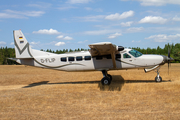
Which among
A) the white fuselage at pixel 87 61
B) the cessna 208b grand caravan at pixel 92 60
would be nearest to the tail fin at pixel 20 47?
the cessna 208b grand caravan at pixel 92 60

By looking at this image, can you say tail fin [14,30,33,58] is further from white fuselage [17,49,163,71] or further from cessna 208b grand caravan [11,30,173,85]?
white fuselage [17,49,163,71]

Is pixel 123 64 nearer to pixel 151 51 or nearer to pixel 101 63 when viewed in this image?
pixel 101 63

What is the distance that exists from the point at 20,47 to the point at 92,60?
7.35 m

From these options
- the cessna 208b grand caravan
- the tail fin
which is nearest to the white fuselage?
the cessna 208b grand caravan

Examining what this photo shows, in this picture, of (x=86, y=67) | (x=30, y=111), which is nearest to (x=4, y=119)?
(x=30, y=111)

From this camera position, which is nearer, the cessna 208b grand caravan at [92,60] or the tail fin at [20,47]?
the cessna 208b grand caravan at [92,60]

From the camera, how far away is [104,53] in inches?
556

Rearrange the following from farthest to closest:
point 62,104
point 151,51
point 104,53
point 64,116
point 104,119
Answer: point 151,51, point 104,53, point 62,104, point 64,116, point 104,119

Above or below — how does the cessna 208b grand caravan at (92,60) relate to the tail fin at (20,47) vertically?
below

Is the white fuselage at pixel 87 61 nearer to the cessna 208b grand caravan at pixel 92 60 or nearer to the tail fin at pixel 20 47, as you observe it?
the cessna 208b grand caravan at pixel 92 60

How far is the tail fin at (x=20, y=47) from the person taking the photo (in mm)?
15820

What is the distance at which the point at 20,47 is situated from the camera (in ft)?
52.1

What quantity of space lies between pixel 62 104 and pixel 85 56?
275 inches

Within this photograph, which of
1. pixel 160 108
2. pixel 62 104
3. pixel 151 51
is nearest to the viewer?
pixel 160 108
